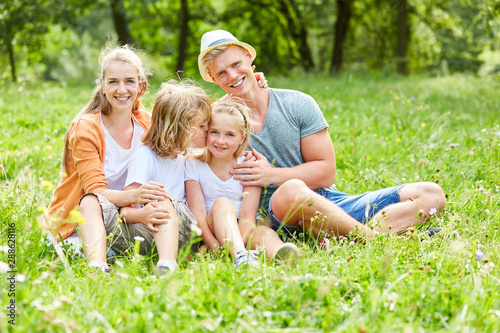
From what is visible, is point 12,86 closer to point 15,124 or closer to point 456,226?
point 15,124

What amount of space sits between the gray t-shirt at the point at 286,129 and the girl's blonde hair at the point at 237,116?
0.60 ft

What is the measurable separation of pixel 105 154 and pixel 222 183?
832 mm

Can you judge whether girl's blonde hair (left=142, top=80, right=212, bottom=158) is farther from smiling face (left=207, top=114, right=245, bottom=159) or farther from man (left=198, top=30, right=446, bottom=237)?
man (left=198, top=30, right=446, bottom=237)

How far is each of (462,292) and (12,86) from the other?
8.63 metres

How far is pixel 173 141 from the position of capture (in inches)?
129

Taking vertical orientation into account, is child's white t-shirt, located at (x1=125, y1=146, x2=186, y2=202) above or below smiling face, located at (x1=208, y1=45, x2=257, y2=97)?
below

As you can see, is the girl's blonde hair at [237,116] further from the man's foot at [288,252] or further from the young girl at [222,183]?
the man's foot at [288,252]

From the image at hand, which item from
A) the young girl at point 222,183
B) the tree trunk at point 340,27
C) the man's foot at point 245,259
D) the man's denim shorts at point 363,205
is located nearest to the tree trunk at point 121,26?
the tree trunk at point 340,27

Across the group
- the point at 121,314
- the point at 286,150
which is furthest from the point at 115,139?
the point at 121,314

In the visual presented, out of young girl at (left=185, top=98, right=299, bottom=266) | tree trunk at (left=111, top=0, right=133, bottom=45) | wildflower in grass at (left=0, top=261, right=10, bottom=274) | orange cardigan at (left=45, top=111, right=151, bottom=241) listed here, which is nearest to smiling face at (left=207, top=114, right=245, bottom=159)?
young girl at (left=185, top=98, right=299, bottom=266)

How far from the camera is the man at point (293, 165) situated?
10.5 ft

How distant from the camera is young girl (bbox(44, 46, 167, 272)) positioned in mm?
2938

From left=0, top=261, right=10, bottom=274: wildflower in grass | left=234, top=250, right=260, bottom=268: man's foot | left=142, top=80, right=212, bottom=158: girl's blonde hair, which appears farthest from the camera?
left=142, top=80, right=212, bottom=158: girl's blonde hair

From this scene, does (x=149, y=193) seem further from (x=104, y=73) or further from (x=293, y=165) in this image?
(x=293, y=165)
